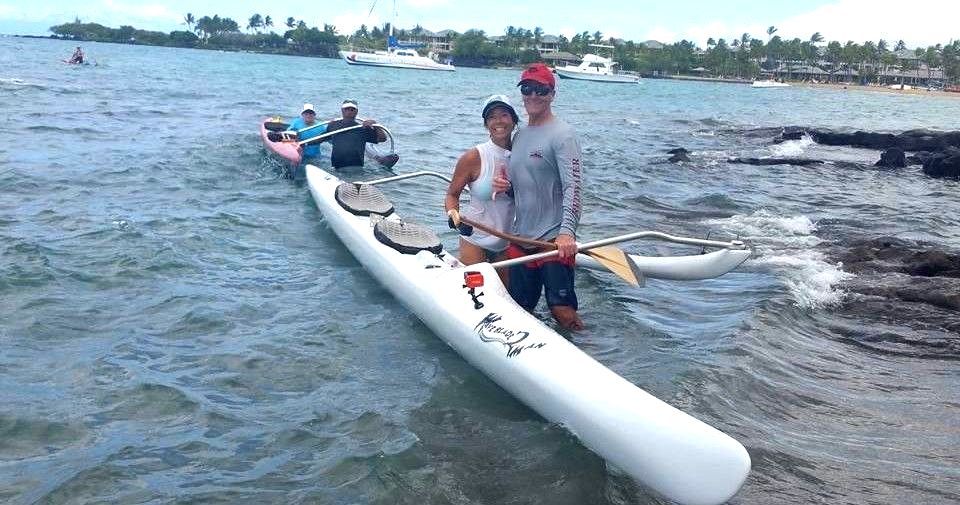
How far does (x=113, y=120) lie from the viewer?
65.1 ft

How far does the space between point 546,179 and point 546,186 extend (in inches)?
2.2

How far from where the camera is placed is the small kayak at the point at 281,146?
12957 mm

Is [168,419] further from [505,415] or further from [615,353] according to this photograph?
[615,353]

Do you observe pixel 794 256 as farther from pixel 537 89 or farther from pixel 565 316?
pixel 537 89

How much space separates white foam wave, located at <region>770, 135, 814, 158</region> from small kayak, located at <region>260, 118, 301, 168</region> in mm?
12629

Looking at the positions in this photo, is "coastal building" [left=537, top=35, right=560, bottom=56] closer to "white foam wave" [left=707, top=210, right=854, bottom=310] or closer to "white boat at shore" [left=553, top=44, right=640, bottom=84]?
"white boat at shore" [left=553, top=44, right=640, bottom=84]

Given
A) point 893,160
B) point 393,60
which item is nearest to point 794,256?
point 893,160

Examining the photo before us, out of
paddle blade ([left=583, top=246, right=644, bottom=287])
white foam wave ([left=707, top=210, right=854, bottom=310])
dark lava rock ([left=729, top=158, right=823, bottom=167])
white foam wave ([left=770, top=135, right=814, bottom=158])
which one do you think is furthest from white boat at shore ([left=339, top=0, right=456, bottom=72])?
paddle blade ([left=583, top=246, right=644, bottom=287])

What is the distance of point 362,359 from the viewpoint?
5.89 m

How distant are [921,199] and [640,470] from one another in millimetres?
12997

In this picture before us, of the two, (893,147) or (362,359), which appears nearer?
(362,359)

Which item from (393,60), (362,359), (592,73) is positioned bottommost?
(362,359)

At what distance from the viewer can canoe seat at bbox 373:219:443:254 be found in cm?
683

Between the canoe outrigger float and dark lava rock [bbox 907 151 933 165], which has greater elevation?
dark lava rock [bbox 907 151 933 165]
